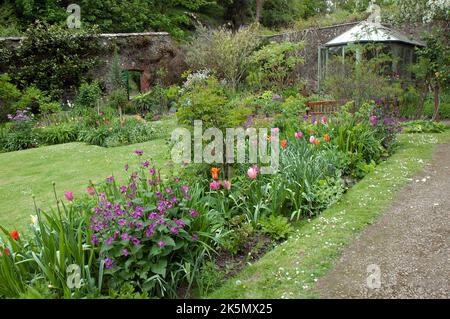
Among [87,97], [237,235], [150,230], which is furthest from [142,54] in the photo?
[150,230]

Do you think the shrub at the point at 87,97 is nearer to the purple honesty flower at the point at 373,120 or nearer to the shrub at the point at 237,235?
the purple honesty flower at the point at 373,120

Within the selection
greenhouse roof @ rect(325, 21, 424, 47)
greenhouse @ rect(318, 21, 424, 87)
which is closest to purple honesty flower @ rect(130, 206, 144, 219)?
greenhouse roof @ rect(325, 21, 424, 47)

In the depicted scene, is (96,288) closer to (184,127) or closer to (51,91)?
(184,127)

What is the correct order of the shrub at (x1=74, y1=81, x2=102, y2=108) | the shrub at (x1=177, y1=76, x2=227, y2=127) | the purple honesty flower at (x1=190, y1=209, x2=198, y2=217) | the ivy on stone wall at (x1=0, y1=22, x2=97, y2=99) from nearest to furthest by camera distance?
the purple honesty flower at (x1=190, y1=209, x2=198, y2=217) < the shrub at (x1=177, y1=76, x2=227, y2=127) < the shrub at (x1=74, y1=81, x2=102, y2=108) < the ivy on stone wall at (x1=0, y1=22, x2=97, y2=99)

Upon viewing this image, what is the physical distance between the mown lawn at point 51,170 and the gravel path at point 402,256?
8.34 feet

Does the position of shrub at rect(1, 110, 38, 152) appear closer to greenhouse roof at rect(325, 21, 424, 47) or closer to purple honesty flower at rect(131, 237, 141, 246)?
purple honesty flower at rect(131, 237, 141, 246)

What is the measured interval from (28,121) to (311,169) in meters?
8.03

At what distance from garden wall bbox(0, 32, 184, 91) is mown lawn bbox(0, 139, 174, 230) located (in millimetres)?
6558

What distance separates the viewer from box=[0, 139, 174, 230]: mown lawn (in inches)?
199

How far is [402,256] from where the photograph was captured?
3.03 meters

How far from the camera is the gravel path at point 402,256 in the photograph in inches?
102
